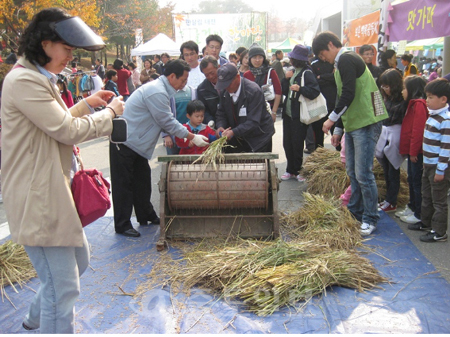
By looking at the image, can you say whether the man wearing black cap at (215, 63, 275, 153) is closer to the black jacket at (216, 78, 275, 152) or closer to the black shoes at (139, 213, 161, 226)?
the black jacket at (216, 78, 275, 152)

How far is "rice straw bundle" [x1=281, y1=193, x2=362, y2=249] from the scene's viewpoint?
13.5ft

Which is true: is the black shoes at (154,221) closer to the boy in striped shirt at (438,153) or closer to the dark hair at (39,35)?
the boy in striped shirt at (438,153)

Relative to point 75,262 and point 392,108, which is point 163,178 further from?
point 392,108

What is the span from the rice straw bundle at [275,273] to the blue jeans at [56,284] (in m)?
1.22

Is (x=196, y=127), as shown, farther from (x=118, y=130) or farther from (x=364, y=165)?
(x=118, y=130)

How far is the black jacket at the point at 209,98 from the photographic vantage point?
214 inches

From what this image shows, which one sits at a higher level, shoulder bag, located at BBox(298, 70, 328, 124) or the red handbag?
shoulder bag, located at BBox(298, 70, 328, 124)

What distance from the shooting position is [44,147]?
7.27 feet

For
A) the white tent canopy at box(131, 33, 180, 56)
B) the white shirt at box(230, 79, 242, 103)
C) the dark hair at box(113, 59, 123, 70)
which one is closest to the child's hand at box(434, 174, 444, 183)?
the white shirt at box(230, 79, 242, 103)

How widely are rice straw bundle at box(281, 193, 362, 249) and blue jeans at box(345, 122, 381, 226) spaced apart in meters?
0.21

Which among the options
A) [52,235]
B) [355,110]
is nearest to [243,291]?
A: [52,235]

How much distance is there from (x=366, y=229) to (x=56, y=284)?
315 cm

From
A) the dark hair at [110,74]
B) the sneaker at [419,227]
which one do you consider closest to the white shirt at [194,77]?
the sneaker at [419,227]

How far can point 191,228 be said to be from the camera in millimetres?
4449
